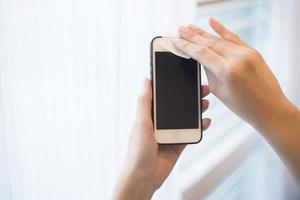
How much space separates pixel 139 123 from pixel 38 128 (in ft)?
0.59

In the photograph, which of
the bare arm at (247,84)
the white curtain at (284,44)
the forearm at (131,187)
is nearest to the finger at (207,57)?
the bare arm at (247,84)

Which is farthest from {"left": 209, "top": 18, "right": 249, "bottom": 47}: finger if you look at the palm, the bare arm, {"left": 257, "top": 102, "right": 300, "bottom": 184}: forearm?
the palm

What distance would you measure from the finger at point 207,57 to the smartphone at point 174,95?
0.18ft

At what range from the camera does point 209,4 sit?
129cm

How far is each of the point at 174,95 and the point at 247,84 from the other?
140mm

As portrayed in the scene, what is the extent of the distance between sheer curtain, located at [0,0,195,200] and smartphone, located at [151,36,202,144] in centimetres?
9

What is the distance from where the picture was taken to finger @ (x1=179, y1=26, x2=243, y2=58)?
66 centimetres

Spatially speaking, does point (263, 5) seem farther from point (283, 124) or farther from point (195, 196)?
point (283, 124)

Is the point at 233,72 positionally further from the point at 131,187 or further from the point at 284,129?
the point at 131,187

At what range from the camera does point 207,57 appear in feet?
2.15

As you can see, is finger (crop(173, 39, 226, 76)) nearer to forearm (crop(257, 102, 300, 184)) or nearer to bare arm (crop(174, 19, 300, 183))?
bare arm (crop(174, 19, 300, 183))

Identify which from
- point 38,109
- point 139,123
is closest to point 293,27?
point 139,123

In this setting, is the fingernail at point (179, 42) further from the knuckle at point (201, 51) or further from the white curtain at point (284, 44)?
the white curtain at point (284, 44)

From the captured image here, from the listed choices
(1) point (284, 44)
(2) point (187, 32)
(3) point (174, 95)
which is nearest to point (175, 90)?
(3) point (174, 95)
